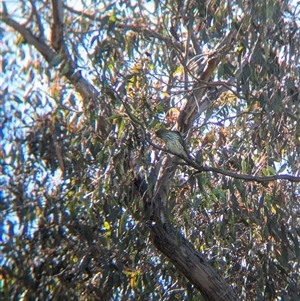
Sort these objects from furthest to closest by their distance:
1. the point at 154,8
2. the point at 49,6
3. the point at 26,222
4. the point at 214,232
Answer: the point at 214,232
the point at 154,8
the point at 49,6
the point at 26,222

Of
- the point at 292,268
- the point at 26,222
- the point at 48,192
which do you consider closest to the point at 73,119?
the point at 48,192

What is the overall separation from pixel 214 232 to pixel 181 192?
498mm

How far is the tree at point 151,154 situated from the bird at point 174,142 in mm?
97

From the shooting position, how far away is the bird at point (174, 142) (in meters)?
5.81

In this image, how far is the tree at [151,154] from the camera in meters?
5.46

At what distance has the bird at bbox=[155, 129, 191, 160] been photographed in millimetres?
5814

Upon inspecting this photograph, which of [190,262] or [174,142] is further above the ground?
[174,142]

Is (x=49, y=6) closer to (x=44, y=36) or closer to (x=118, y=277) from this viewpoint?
(x=44, y=36)

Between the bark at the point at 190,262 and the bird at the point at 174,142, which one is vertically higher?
the bird at the point at 174,142

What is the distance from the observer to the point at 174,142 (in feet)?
19.2

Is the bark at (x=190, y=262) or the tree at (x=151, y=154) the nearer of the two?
the tree at (x=151, y=154)

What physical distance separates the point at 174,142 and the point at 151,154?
0.39m

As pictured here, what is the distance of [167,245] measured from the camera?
621 centimetres

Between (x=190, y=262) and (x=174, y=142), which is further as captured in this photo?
(x=190, y=262)
